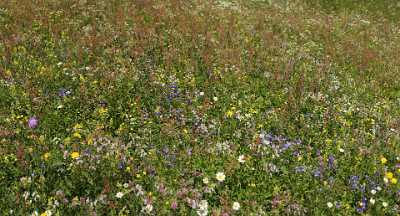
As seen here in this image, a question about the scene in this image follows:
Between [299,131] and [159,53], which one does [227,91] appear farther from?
[159,53]

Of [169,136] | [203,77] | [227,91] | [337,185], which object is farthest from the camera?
[203,77]

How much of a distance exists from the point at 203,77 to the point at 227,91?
0.83m

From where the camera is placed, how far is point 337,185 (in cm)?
570

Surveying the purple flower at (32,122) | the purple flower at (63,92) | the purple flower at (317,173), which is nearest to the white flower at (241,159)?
the purple flower at (317,173)

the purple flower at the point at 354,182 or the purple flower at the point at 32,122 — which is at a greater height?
the purple flower at the point at 354,182

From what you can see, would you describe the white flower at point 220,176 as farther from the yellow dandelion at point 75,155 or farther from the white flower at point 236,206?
the yellow dandelion at point 75,155

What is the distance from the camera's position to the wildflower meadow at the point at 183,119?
544 cm

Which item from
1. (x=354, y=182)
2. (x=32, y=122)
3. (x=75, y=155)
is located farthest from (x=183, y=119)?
(x=354, y=182)

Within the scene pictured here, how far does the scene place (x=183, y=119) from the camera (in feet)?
23.4

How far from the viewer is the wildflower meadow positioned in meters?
5.44

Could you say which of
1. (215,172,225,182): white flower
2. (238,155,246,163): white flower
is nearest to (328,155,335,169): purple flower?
(238,155,246,163): white flower

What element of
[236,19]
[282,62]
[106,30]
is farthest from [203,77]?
[236,19]

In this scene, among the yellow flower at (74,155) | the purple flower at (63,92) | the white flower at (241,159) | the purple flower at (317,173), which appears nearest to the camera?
the yellow flower at (74,155)

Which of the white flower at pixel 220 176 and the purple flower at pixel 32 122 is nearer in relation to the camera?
the white flower at pixel 220 176
